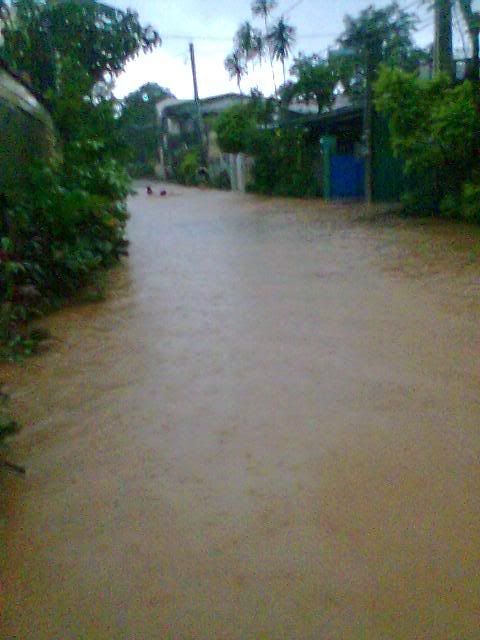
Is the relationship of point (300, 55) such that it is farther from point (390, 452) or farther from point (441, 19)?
point (390, 452)

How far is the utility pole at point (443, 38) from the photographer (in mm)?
14172

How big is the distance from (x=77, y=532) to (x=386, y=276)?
632 cm

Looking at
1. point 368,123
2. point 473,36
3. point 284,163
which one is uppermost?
point 473,36

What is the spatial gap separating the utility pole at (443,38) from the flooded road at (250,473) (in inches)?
348

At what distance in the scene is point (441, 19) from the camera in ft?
46.5

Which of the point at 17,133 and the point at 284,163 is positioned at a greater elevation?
the point at 17,133

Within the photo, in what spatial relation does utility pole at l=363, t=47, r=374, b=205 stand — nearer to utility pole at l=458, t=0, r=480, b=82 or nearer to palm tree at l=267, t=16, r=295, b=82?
utility pole at l=458, t=0, r=480, b=82

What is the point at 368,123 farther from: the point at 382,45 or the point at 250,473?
the point at 250,473

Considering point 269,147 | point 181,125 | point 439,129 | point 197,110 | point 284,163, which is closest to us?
point 439,129

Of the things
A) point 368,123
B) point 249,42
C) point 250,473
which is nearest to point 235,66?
point 249,42

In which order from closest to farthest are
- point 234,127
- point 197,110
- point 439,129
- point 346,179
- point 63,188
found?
1. point 63,188
2. point 439,129
3. point 346,179
4. point 234,127
5. point 197,110

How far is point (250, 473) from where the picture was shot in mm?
3607

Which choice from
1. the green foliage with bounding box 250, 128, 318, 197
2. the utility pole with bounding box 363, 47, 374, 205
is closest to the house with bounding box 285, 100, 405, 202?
the utility pole with bounding box 363, 47, 374, 205

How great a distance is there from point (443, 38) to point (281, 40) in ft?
48.5
